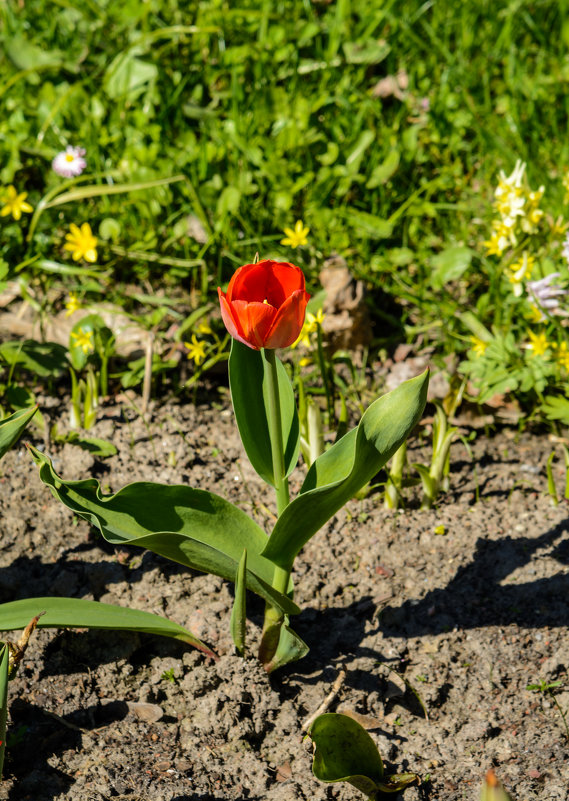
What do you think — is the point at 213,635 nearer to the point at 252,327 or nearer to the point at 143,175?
the point at 252,327

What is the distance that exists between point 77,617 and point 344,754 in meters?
0.59

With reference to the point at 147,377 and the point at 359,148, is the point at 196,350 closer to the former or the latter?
the point at 147,377

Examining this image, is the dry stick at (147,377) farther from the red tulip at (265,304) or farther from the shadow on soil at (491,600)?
the red tulip at (265,304)

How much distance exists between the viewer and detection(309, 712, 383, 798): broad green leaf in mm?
1471

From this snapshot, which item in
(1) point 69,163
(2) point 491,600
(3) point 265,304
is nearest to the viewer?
(3) point 265,304

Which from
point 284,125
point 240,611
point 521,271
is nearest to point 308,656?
point 240,611

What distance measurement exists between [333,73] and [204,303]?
1.35 meters

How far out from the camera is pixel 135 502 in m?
1.58

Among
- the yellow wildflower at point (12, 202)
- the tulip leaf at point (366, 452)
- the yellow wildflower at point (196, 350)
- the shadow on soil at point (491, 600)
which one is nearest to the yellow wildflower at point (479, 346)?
the shadow on soil at point (491, 600)

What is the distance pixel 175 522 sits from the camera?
165cm

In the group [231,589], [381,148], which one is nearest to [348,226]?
[381,148]

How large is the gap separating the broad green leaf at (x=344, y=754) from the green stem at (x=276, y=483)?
29 centimetres

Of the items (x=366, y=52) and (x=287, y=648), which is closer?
(x=287, y=648)

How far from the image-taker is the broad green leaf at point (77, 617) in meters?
1.60
